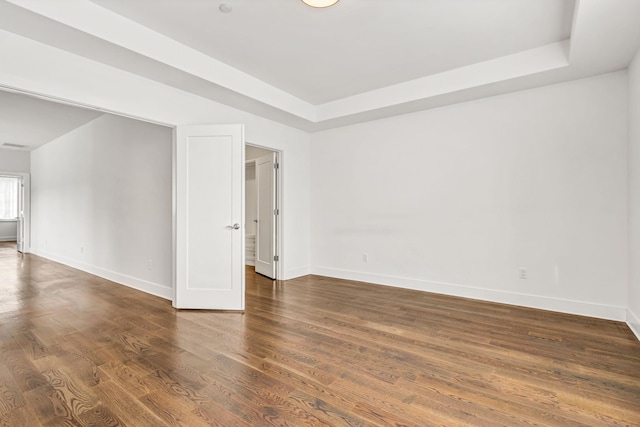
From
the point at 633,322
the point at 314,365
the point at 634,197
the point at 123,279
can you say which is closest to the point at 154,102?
the point at 123,279

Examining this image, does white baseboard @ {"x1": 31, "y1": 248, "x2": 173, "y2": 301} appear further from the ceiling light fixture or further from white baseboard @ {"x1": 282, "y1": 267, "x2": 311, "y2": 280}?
the ceiling light fixture

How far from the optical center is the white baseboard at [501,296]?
11.0ft

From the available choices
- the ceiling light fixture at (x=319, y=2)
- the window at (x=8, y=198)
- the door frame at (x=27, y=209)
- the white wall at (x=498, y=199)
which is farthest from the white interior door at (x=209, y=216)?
the window at (x=8, y=198)

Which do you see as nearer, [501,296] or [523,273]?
[523,273]

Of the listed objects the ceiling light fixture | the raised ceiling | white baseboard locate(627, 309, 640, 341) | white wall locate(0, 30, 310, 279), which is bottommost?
white baseboard locate(627, 309, 640, 341)

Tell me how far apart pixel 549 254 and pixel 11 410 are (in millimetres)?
4809

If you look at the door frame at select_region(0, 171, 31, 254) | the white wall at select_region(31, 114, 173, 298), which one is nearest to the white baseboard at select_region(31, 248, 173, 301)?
the white wall at select_region(31, 114, 173, 298)

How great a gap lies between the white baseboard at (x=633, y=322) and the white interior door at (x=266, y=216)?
4.36m

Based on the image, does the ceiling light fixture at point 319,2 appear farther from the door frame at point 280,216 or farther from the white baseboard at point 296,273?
the white baseboard at point 296,273

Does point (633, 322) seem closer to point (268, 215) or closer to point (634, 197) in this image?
point (634, 197)

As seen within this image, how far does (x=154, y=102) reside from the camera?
11.4 ft

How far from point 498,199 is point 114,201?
5715mm

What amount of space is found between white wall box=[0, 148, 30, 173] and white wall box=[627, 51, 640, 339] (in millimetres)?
12064

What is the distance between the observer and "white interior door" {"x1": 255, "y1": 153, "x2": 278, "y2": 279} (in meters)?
5.33
